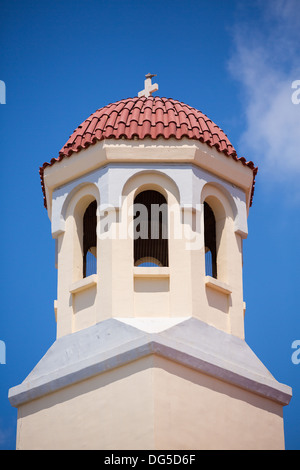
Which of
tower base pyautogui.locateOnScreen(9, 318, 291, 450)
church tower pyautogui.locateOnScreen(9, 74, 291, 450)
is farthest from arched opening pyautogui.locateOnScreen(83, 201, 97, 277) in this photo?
tower base pyautogui.locateOnScreen(9, 318, 291, 450)

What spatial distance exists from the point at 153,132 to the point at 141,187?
1067 mm

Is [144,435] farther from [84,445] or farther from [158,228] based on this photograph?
[158,228]

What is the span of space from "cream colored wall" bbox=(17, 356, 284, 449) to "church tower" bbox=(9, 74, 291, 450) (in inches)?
0.9

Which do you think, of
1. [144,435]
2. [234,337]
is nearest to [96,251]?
[234,337]

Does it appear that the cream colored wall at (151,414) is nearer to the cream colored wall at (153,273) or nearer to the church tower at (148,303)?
the church tower at (148,303)

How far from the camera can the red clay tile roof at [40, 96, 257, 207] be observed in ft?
78.5

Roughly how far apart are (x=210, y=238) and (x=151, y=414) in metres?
5.26

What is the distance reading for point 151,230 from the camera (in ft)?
87.4

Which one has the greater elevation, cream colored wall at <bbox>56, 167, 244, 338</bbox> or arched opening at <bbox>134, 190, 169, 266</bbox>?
arched opening at <bbox>134, 190, 169, 266</bbox>

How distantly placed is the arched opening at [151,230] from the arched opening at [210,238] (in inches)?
33.3

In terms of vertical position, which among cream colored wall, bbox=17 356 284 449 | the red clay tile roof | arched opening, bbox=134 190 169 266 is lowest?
cream colored wall, bbox=17 356 284 449

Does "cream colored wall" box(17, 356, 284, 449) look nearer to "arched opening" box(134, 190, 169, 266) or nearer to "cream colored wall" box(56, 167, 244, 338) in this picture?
"cream colored wall" box(56, 167, 244, 338)

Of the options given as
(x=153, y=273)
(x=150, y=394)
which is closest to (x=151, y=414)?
(x=150, y=394)

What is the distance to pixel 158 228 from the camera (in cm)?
2667
